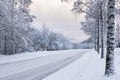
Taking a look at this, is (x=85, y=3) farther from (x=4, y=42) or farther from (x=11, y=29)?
(x=4, y=42)

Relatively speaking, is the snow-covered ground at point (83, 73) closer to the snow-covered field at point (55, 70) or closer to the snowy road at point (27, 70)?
the snow-covered field at point (55, 70)

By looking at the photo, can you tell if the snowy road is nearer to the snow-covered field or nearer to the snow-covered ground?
the snow-covered field

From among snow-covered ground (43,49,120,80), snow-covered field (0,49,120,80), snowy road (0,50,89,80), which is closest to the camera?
snow-covered ground (43,49,120,80)

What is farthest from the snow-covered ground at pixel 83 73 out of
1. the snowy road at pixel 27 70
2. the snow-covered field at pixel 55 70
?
the snowy road at pixel 27 70

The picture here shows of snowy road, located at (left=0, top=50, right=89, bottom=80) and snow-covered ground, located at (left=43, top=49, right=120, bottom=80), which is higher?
snow-covered ground, located at (left=43, top=49, right=120, bottom=80)

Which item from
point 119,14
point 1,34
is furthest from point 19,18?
point 119,14


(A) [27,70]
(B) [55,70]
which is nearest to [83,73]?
(B) [55,70]

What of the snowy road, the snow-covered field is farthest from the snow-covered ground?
the snowy road

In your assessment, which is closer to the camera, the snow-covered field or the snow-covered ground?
the snow-covered ground

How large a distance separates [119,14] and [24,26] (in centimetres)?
1433

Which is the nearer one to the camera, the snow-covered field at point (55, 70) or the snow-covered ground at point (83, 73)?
the snow-covered ground at point (83, 73)

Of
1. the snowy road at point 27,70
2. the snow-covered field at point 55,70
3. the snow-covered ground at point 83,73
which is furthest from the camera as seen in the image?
the snowy road at point 27,70

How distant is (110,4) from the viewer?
35.8 ft

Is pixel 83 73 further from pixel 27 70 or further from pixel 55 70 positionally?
pixel 27 70
